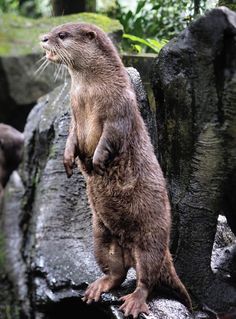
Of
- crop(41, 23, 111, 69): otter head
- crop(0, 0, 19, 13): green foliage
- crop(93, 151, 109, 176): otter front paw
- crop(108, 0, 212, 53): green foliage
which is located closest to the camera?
crop(93, 151, 109, 176): otter front paw

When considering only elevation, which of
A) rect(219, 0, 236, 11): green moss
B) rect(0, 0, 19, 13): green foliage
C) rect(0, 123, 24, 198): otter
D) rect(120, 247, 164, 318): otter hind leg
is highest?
rect(219, 0, 236, 11): green moss

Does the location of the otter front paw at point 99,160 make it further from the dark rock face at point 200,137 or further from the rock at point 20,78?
the rock at point 20,78

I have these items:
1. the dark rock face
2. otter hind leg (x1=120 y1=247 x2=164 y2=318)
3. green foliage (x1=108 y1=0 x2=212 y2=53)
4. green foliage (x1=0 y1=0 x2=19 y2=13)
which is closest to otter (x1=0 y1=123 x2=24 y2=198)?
green foliage (x1=108 y1=0 x2=212 y2=53)

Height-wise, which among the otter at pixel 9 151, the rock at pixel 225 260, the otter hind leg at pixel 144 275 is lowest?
the otter at pixel 9 151

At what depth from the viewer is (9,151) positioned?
21.6 feet

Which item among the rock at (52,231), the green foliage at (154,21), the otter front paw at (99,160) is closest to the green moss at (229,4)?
the green foliage at (154,21)

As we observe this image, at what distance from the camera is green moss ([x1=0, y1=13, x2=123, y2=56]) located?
8009mm

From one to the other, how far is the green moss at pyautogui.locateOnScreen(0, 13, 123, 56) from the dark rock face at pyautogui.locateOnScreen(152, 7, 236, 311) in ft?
11.9

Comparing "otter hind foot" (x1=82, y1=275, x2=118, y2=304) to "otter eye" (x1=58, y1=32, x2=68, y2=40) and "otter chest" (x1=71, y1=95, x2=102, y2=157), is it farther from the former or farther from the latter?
"otter eye" (x1=58, y1=32, x2=68, y2=40)

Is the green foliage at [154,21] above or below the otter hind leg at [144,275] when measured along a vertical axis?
above

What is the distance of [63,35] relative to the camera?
3.98 meters

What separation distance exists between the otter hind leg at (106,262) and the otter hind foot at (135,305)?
22 centimetres

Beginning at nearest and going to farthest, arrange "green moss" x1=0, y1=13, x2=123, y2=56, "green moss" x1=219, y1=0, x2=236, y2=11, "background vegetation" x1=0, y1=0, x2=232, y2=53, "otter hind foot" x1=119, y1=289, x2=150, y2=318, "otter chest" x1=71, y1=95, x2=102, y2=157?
1. "otter hind foot" x1=119, y1=289, x2=150, y2=318
2. "otter chest" x1=71, y1=95, x2=102, y2=157
3. "green moss" x1=219, y1=0, x2=236, y2=11
4. "background vegetation" x1=0, y1=0, x2=232, y2=53
5. "green moss" x1=0, y1=13, x2=123, y2=56

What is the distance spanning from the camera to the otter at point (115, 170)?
3668mm
